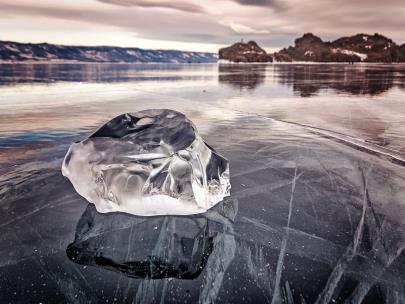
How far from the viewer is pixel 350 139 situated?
663 cm

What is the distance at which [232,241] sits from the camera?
2898 millimetres

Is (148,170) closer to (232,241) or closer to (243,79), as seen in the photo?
(232,241)

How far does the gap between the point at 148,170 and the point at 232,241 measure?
1254 millimetres

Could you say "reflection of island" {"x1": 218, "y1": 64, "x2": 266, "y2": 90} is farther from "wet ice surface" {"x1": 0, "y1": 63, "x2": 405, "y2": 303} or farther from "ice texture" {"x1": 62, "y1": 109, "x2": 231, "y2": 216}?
"ice texture" {"x1": 62, "y1": 109, "x2": 231, "y2": 216}

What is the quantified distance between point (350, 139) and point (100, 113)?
24.1 feet

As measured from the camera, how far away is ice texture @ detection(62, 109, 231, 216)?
3.41 m

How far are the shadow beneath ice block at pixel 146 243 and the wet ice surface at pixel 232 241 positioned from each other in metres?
0.01

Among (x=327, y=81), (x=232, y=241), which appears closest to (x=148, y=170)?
(x=232, y=241)

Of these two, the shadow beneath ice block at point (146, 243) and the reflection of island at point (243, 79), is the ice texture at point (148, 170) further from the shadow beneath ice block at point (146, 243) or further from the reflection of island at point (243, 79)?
the reflection of island at point (243, 79)

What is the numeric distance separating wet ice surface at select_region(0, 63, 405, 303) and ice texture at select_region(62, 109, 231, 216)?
0.16 metres

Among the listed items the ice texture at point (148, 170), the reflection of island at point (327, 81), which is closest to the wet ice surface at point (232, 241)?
the ice texture at point (148, 170)

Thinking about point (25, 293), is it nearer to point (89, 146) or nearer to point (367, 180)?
point (89, 146)

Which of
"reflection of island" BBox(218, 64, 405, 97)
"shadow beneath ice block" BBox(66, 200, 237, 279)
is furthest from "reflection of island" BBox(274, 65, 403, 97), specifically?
"shadow beneath ice block" BBox(66, 200, 237, 279)

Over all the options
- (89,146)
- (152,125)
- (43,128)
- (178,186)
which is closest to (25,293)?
(178,186)
